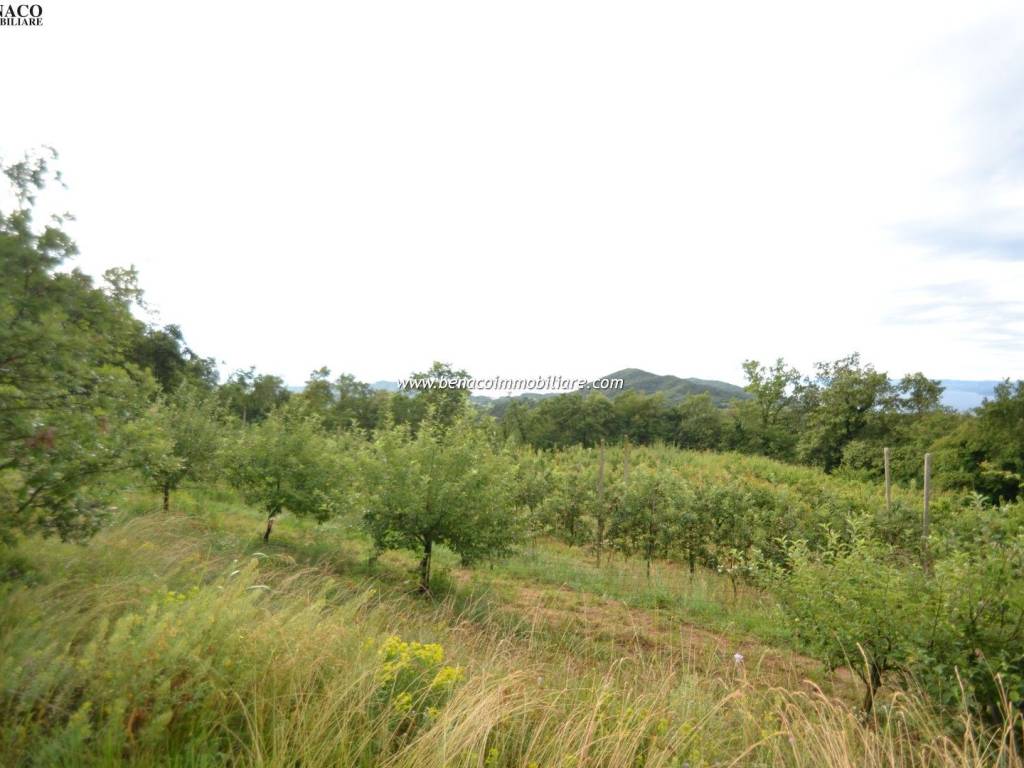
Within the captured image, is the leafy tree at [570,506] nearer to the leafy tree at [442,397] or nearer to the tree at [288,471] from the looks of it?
the leafy tree at [442,397]

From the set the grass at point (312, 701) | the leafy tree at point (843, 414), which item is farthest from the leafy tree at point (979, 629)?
the leafy tree at point (843, 414)

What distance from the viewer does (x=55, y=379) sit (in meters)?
2.93

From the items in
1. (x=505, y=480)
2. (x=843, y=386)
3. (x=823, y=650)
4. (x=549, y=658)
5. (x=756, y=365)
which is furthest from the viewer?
(x=756, y=365)

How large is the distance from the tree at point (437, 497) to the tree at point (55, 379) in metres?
4.40

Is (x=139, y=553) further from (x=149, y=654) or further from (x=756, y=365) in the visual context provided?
(x=756, y=365)

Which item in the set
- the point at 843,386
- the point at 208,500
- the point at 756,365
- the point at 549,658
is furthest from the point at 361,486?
the point at 756,365

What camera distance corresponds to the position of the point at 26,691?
2.14 metres

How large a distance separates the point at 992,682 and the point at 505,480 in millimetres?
5551

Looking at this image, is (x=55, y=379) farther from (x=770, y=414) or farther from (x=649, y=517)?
(x=770, y=414)

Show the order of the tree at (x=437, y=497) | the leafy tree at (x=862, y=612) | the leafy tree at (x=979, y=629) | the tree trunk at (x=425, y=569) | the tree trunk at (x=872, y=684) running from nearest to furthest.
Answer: the leafy tree at (x=979, y=629) < the leafy tree at (x=862, y=612) < the tree trunk at (x=872, y=684) < the tree at (x=437, y=497) < the tree trunk at (x=425, y=569)

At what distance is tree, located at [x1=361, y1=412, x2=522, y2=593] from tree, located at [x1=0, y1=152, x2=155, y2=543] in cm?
440

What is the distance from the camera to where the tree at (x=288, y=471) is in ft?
30.7

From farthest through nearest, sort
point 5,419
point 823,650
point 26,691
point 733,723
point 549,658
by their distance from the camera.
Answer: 1. point 549,658
2. point 823,650
3. point 733,723
4. point 5,419
5. point 26,691

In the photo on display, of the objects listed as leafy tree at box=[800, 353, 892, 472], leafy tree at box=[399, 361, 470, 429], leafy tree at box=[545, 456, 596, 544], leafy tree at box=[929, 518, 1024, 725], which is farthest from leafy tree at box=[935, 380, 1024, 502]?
leafy tree at box=[929, 518, 1024, 725]
